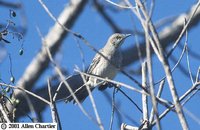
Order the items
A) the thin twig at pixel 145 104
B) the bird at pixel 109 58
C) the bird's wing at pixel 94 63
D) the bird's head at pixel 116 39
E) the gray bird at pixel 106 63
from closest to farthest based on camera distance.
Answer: the thin twig at pixel 145 104
the gray bird at pixel 106 63
the bird at pixel 109 58
the bird's wing at pixel 94 63
the bird's head at pixel 116 39

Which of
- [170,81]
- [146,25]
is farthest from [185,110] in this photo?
[146,25]

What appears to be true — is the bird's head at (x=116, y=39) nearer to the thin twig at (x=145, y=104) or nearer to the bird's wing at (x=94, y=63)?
the bird's wing at (x=94, y=63)

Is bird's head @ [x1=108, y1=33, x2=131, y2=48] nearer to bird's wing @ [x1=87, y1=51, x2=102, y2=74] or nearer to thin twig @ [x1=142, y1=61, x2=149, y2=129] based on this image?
bird's wing @ [x1=87, y1=51, x2=102, y2=74]

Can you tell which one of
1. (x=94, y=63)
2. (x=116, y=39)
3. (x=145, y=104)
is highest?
(x=116, y=39)

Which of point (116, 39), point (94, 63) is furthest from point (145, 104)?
point (116, 39)

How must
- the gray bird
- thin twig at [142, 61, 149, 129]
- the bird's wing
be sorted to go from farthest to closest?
1. the bird's wing
2. the gray bird
3. thin twig at [142, 61, 149, 129]

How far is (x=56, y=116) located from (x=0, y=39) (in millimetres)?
697

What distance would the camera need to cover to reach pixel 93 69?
7.67m

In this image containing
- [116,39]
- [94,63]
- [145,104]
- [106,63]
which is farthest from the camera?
[116,39]

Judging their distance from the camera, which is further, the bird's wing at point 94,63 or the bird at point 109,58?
the bird's wing at point 94,63

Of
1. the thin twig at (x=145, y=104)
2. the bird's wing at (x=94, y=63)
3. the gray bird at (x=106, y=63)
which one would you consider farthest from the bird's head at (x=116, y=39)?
the thin twig at (x=145, y=104)

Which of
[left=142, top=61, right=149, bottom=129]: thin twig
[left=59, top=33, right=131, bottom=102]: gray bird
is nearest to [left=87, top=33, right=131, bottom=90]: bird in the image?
[left=59, top=33, right=131, bottom=102]: gray bird

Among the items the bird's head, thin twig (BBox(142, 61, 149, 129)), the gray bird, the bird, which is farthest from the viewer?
the bird's head

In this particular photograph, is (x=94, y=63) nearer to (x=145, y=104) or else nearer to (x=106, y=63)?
(x=106, y=63)
